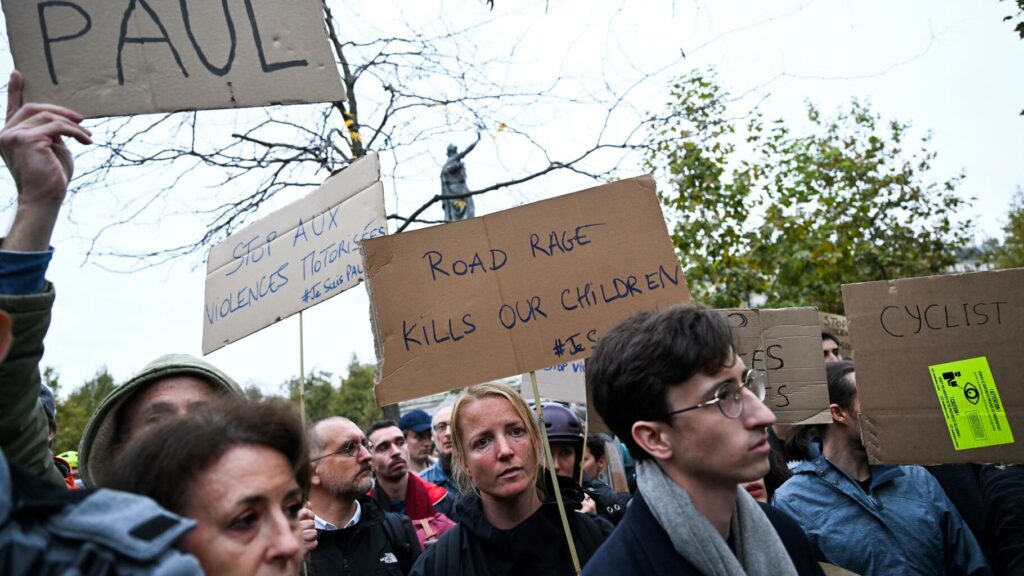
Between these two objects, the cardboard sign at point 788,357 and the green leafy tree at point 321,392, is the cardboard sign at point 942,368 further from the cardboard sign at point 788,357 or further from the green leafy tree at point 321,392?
the green leafy tree at point 321,392

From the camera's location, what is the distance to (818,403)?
3.49 meters

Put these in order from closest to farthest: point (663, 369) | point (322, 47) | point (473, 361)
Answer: point (663, 369) → point (322, 47) → point (473, 361)

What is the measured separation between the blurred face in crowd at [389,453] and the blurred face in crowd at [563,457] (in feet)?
4.82

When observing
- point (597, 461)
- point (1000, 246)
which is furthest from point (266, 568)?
point (1000, 246)

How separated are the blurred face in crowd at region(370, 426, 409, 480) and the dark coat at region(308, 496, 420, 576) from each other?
128 cm

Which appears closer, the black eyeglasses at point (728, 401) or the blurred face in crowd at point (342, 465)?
the black eyeglasses at point (728, 401)

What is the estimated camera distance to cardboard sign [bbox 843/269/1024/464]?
3072 mm

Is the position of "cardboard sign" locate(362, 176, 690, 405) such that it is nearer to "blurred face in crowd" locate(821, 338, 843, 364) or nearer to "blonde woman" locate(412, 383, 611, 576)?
"blonde woman" locate(412, 383, 611, 576)

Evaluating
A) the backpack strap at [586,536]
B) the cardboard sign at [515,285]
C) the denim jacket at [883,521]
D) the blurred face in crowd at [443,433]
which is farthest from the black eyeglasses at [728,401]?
the blurred face in crowd at [443,433]

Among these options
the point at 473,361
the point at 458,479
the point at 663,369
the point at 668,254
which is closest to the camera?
the point at 663,369

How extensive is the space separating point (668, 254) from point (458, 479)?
1.30 meters

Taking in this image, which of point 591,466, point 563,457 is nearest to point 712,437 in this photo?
point 563,457

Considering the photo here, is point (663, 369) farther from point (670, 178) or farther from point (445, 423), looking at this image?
point (670, 178)

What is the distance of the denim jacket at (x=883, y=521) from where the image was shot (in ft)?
10.2
